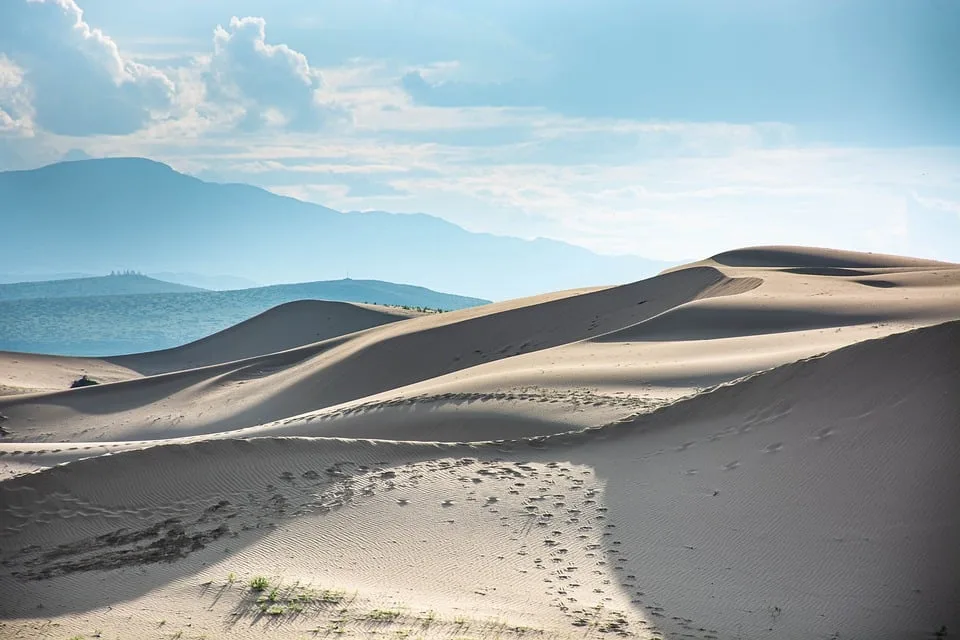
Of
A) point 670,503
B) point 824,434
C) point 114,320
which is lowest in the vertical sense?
point 114,320

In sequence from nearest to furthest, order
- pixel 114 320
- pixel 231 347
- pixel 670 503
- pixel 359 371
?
1. pixel 670 503
2. pixel 359 371
3. pixel 231 347
4. pixel 114 320

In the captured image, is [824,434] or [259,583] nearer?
[259,583]

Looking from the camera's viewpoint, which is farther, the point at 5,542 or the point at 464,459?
the point at 464,459

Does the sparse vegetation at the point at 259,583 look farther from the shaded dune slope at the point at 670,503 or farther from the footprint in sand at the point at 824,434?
the footprint in sand at the point at 824,434

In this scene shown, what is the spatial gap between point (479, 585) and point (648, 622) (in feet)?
5.12

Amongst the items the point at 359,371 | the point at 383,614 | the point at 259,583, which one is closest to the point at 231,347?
the point at 359,371

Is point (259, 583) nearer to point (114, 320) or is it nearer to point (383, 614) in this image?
point (383, 614)

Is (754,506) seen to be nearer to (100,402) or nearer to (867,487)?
(867,487)

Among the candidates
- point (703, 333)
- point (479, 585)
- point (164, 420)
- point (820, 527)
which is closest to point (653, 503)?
point (820, 527)

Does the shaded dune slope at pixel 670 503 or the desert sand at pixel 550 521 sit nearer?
the desert sand at pixel 550 521

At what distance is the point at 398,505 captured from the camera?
10117mm

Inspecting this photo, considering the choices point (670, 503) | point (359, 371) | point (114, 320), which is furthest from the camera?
point (114, 320)

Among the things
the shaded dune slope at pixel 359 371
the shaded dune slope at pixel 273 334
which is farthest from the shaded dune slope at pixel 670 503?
the shaded dune slope at pixel 273 334

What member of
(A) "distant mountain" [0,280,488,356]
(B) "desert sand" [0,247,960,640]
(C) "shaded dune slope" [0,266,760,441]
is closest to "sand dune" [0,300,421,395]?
(C) "shaded dune slope" [0,266,760,441]
